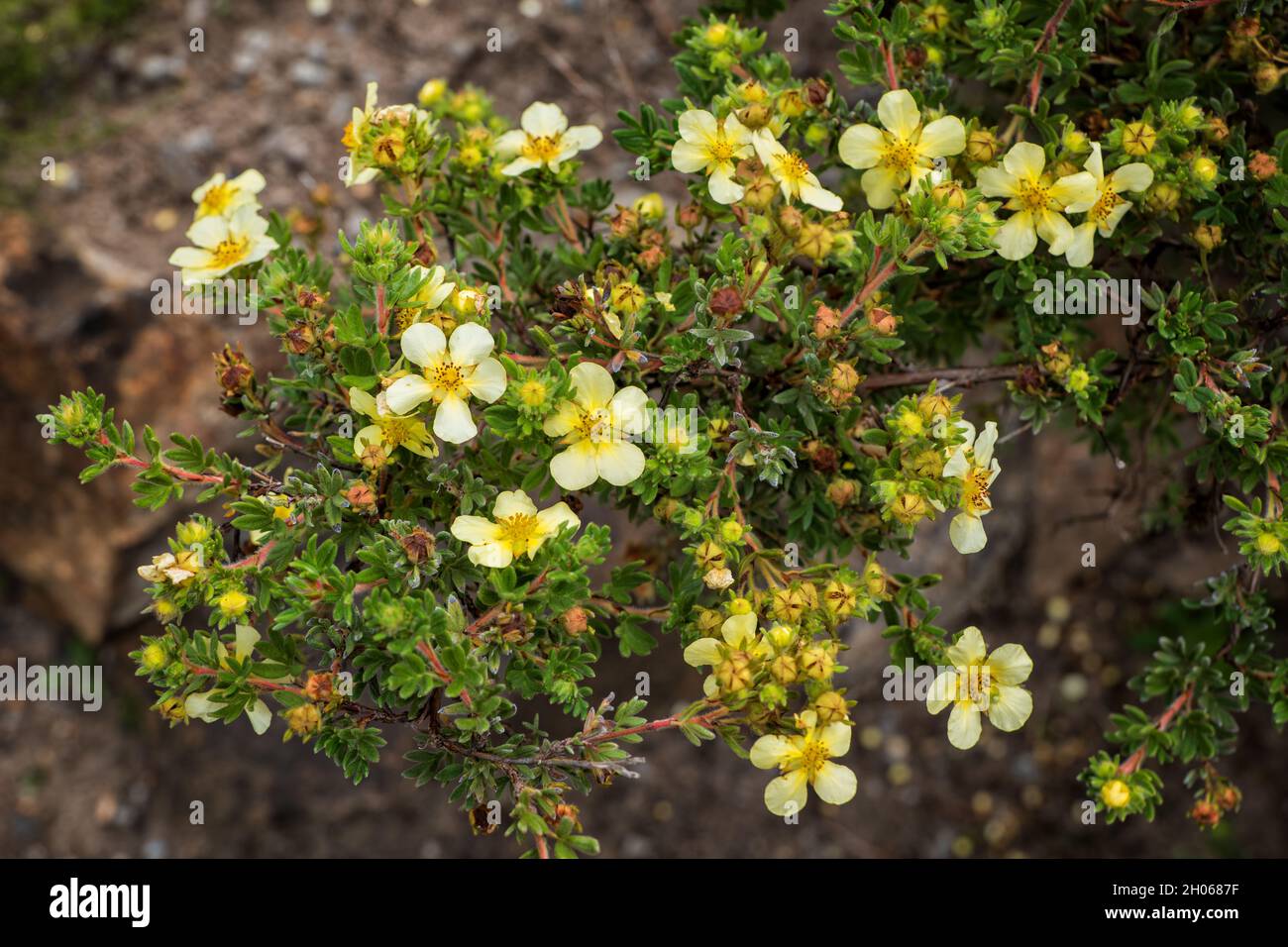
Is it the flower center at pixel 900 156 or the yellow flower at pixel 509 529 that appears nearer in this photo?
the yellow flower at pixel 509 529

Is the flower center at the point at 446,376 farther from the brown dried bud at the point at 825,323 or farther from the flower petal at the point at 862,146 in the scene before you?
the flower petal at the point at 862,146

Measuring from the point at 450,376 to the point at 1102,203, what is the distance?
1.17m

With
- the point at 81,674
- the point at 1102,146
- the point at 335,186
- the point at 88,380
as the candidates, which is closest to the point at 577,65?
the point at 335,186

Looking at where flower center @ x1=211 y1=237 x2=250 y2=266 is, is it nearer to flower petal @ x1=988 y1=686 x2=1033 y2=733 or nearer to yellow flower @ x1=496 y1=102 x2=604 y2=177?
yellow flower @ x1=496 y1=102 x2=604 y2=177

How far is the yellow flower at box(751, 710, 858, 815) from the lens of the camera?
1.75 metres

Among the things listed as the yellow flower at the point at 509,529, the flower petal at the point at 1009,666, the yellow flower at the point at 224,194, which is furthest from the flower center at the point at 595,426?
the yellow flower at the point at 224,194

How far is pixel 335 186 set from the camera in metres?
3.63

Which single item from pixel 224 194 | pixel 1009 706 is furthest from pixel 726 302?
pixel 224 194

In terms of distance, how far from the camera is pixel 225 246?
6.77 ft

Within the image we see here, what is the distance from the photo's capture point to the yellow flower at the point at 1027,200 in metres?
1.87

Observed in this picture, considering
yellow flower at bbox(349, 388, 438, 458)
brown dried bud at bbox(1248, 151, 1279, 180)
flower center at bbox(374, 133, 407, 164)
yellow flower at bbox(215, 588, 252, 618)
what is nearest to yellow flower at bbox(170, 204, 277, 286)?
flower center at bbox(374, 133, 407, 164)

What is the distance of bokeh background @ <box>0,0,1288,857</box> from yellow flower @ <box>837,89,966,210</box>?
4.76ft

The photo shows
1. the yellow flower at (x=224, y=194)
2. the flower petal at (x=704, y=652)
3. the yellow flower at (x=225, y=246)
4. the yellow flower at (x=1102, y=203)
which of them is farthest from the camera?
the yellow flower at (x=224, y=194)

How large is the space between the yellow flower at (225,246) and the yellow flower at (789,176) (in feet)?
2.90
